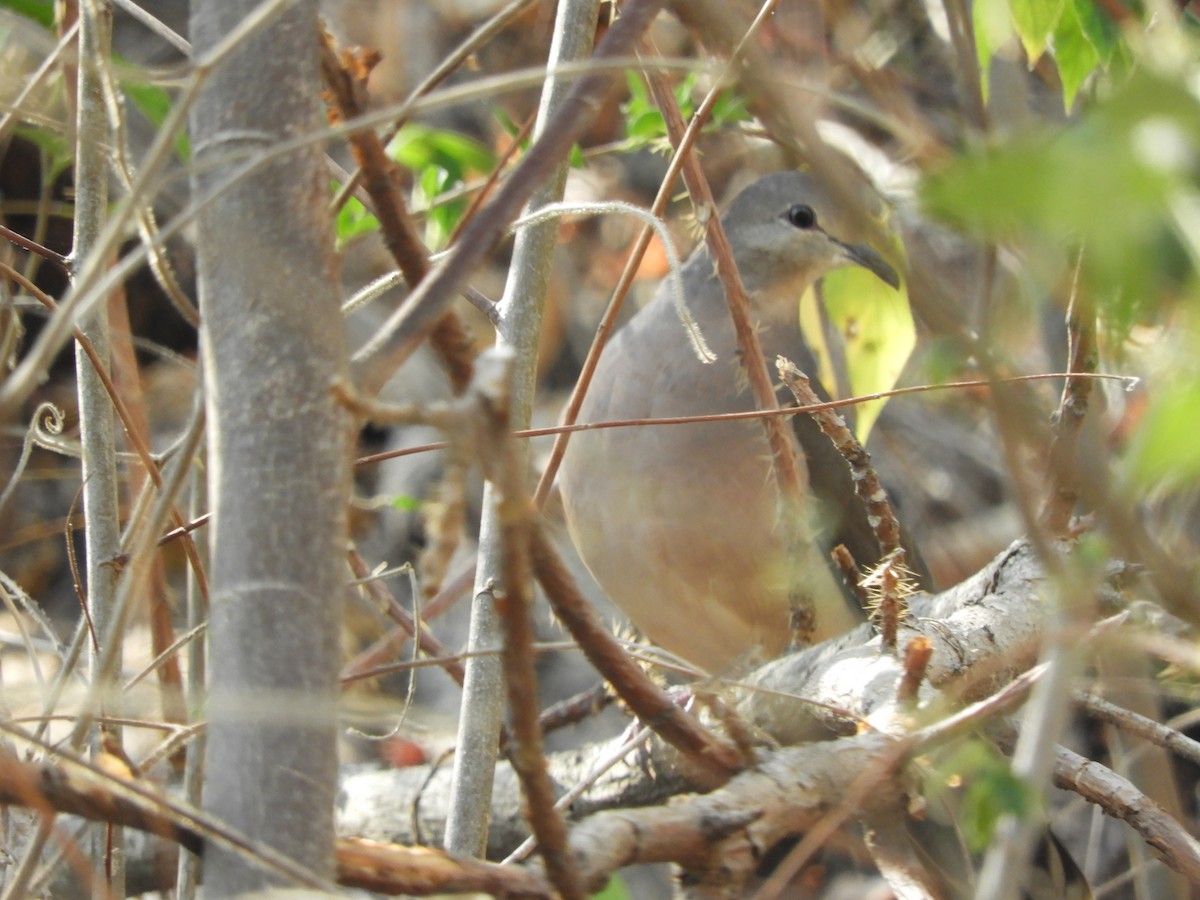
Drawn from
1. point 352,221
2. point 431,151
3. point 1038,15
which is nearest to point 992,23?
point 1038,15

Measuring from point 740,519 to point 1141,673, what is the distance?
2.97ft

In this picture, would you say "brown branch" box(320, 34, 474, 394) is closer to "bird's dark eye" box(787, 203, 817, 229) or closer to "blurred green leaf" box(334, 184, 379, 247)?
"blurred green leaf" box(334, 184, 379, 247)

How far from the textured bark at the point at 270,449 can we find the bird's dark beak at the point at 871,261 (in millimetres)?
1819

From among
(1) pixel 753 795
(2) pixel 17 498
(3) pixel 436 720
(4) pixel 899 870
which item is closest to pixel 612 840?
(1) pixel 753 795

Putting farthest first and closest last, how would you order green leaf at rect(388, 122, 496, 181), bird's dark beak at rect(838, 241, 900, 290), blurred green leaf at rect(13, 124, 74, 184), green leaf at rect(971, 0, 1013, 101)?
bird's dark beak at rect(838, 241, 900, 290) < green leaf at rect(388, 122, 496, 181) < blurred green leaf at rect(13, 124, 74, 184) < green leaf at rect(971, 0, 1013, 101)

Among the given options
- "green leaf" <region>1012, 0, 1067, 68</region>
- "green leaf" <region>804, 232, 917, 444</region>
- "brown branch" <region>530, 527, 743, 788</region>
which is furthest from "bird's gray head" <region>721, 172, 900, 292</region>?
"brown branch" <region>530, 527, 743, 788</region>

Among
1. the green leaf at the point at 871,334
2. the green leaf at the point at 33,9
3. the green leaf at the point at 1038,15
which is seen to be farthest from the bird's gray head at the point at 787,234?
the green leaf at the point at 33,9

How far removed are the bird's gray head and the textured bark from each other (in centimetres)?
223

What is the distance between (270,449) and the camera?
98cm

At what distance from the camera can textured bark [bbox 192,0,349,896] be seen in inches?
37.1

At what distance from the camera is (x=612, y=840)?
97 cm

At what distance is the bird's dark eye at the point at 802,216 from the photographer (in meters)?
3.19

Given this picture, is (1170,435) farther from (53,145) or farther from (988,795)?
(53,145)

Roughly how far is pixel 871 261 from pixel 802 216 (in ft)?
1.09
